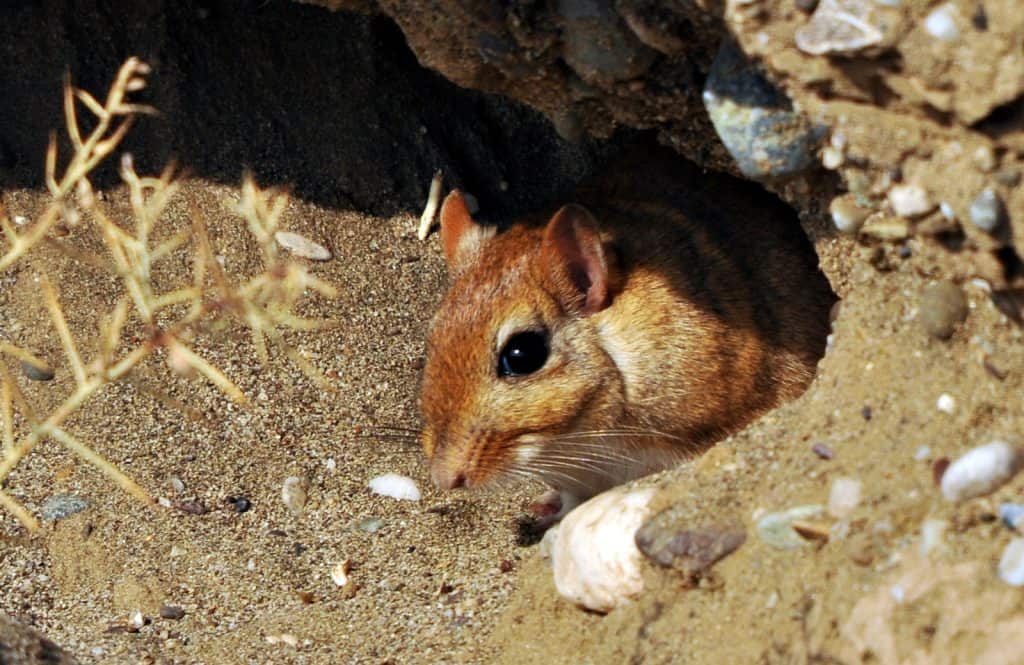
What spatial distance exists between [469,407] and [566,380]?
320mm

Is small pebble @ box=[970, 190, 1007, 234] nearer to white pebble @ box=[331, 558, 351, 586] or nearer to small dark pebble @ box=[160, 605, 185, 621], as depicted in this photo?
white pebble @ box=[331, 558, 351, 586]

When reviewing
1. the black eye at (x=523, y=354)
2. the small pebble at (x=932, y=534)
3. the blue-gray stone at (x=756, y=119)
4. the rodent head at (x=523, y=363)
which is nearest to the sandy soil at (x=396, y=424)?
the small pebble at (x=932, y=534)

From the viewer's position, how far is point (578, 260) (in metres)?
4.17

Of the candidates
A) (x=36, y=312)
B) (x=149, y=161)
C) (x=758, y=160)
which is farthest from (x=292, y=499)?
(x=758, y=160)

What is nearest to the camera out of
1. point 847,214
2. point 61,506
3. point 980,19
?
point 980,19

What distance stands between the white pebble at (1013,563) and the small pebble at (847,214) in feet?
3.36

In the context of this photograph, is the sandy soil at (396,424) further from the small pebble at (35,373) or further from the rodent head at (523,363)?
the rodent head at (523,363)

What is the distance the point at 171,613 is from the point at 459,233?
1.60m

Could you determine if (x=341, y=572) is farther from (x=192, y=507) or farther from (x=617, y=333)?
(x=617, y=333)

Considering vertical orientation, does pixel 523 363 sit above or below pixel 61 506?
above

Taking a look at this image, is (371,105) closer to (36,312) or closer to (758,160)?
(36,312)

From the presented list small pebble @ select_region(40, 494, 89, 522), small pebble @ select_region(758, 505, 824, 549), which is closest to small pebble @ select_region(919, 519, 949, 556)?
small pebble @ select_region(758, 505, 824, 549)

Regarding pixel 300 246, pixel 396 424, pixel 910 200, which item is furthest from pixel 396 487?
pixel 910 200

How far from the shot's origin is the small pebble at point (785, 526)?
295cm
